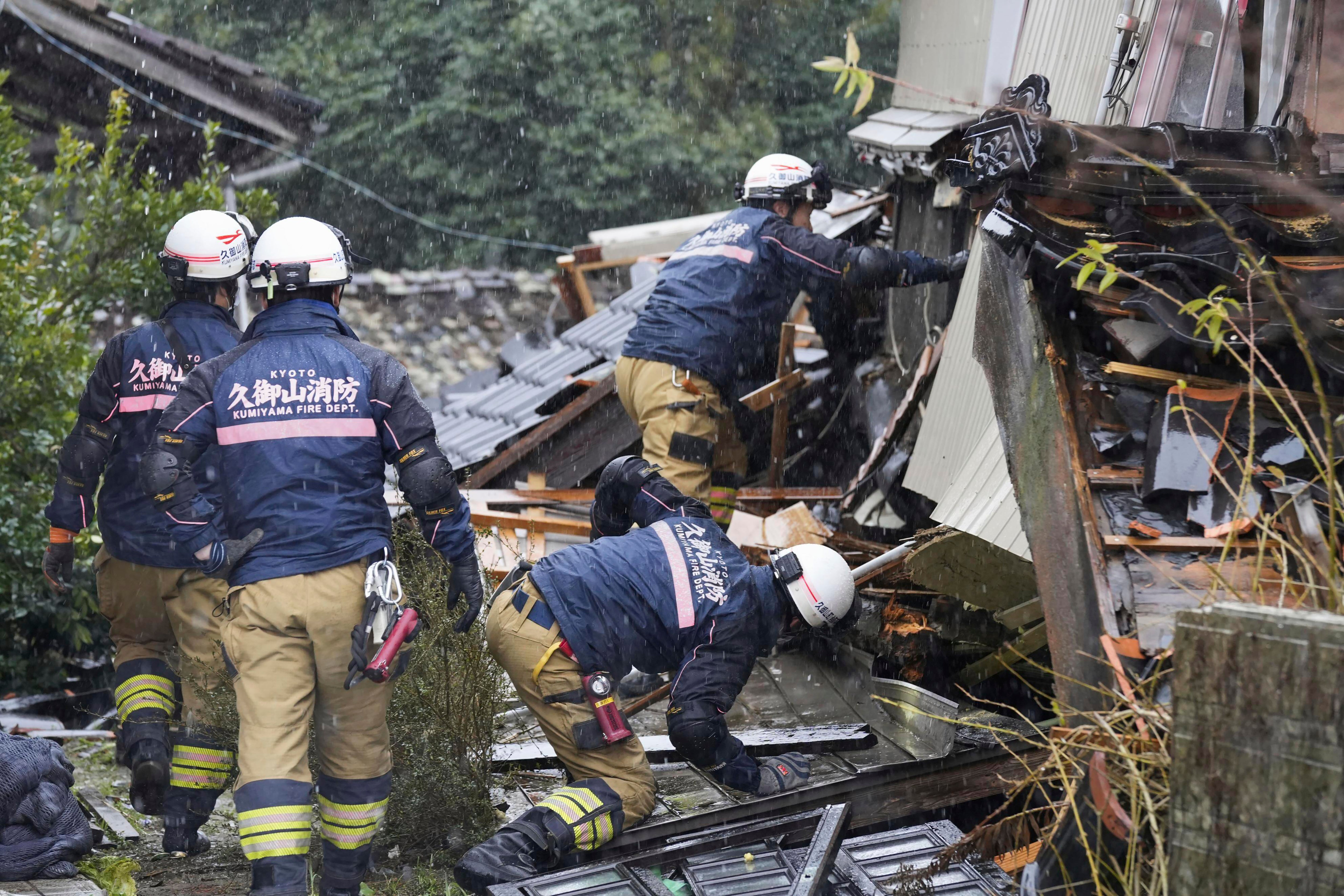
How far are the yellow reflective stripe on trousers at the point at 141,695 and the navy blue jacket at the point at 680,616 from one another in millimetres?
1880

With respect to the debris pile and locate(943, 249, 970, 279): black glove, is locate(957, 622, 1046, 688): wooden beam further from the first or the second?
the debris pile

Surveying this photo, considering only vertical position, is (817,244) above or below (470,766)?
above

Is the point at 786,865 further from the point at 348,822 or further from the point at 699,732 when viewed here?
the point at 348,822

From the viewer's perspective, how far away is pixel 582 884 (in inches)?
150

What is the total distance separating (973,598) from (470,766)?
2.06 meters

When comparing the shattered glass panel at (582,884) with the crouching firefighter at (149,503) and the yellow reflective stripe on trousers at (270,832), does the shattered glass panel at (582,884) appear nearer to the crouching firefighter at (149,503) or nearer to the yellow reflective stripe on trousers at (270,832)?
the yellow reflective stripe on trousers at (270,832)

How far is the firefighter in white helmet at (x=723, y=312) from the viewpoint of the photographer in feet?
20.2

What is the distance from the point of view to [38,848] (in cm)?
427

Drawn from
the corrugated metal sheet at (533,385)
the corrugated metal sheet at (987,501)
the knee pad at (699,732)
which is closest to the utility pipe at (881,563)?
the corrugated metal sheet at (987,501)

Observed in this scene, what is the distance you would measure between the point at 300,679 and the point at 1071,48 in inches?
166

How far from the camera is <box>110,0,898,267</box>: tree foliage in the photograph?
18609 mm

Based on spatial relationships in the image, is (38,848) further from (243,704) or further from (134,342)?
(134,342)

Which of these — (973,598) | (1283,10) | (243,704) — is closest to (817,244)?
(973,598)

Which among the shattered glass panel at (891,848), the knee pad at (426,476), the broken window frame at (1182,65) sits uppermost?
the broken window frame at (1182,65)
